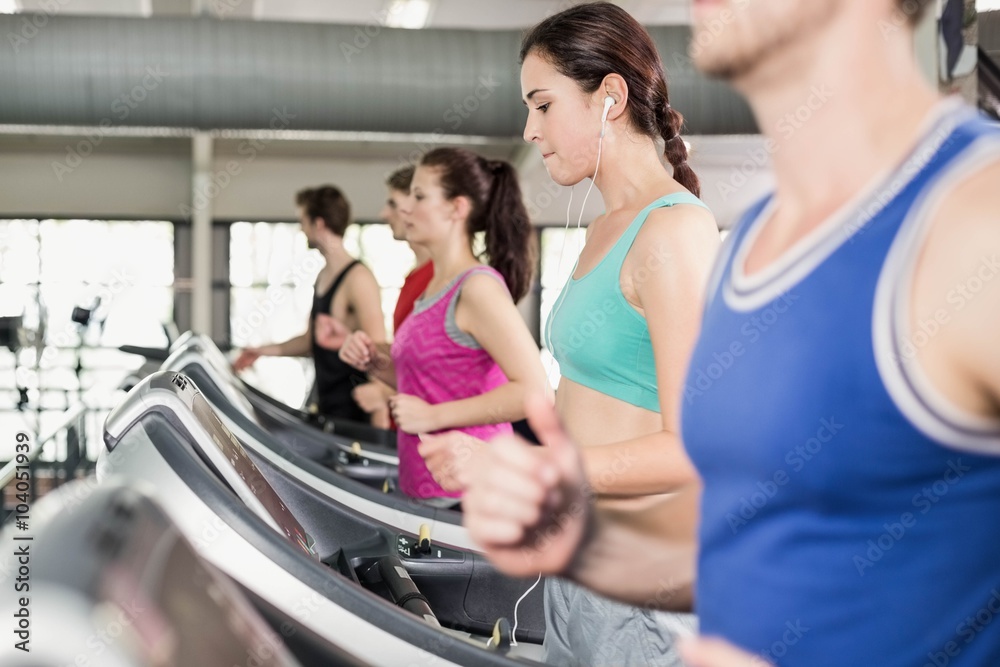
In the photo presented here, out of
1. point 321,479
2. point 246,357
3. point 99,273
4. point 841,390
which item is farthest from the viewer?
point 99,273

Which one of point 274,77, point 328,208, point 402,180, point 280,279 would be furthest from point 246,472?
A: point 280,279

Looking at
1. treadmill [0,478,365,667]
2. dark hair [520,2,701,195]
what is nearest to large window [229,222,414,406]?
dark hair [520,2,701,195]

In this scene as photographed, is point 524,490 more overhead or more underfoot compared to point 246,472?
more overhead

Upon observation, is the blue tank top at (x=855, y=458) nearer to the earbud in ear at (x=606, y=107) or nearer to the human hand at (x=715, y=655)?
the human hand at (x=715, y=655)

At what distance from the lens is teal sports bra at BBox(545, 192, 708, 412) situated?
1188mm

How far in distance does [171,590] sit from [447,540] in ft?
4.46

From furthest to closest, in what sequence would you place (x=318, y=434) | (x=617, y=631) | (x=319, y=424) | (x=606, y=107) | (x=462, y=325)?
(x=319, y=424)
(x=318, y=434)
(x=462, y=325)
(x=606, y=107)
(x=617, y=631)

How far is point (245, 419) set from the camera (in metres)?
2.03

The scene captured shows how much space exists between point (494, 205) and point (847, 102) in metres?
1.98

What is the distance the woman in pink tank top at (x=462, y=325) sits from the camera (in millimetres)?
2078

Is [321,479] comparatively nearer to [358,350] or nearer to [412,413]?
[412,413]

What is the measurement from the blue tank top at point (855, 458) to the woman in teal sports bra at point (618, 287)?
43 centimetres

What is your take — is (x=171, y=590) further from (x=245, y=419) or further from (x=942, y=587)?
(x=245, y=419)

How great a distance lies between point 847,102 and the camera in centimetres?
56
